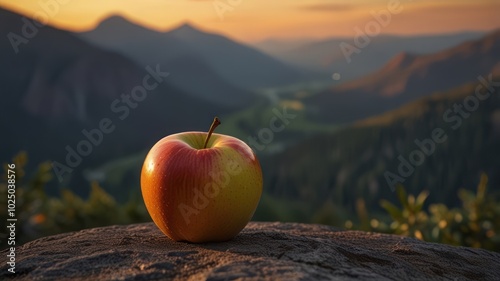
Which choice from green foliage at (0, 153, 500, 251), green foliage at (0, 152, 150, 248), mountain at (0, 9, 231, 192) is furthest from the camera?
mountain at (0, 9, 231, 192)

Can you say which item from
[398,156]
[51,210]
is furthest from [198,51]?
[51,210]

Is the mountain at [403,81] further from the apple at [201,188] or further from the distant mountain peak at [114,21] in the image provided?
the apple at [201,188]

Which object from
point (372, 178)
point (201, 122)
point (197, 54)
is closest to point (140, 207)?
point (372, 178)

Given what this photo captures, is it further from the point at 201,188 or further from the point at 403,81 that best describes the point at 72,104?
the point at 201,188

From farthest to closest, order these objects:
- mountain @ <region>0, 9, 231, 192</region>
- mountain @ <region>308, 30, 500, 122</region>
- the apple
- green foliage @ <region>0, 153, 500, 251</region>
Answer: mountain @ <region>308, 30, 500, 122</region>, mountain @ <region>0, 9, 231, 192</region>, green foliage @ <region>0, 153, 500, 251</region>, the apple

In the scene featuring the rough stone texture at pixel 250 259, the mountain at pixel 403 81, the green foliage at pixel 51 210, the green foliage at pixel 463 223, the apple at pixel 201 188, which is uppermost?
the mountain at pixel 403 81

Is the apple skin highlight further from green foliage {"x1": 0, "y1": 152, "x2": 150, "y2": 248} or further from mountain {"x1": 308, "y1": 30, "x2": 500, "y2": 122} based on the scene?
mountain {"x1": 308, "y1": 30, "x2": 500, "y2": 122}

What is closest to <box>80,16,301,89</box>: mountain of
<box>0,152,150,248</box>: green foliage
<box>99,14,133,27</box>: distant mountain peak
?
<box>99,14,133,27</box>: distant mountain peak

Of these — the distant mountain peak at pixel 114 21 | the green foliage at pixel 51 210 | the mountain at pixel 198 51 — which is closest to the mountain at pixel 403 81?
the mountain at pixel 198 51
